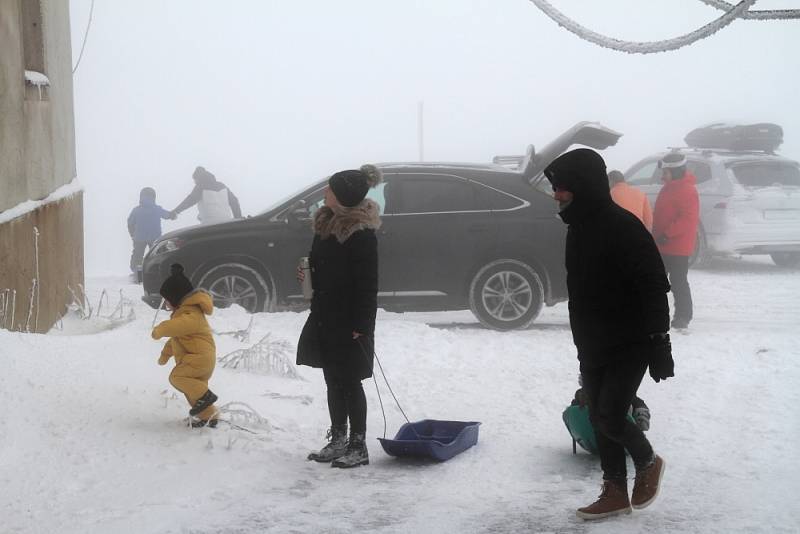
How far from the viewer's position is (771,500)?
5180 mm

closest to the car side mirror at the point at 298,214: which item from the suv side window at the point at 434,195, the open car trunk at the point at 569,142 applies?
the suv side window at the point at 434,195

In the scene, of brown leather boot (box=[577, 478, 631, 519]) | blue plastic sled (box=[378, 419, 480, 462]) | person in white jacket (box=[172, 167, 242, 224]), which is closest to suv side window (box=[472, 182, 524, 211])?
blue plastic sled (box=[378, 419, 480, 462])

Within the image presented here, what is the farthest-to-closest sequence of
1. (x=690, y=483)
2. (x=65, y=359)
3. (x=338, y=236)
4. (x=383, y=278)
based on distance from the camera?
(x=383, y=278) → (x=65, y=359) → (x=338, y=236) → (x=690, y=483)

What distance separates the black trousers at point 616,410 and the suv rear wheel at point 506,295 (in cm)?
612

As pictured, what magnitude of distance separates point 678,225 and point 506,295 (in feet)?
6.44

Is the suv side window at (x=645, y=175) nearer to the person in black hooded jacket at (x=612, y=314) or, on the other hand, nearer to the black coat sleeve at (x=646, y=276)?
the person in black hooded jacket at (x=612, y=314)

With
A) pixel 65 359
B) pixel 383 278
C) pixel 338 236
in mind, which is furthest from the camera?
pixel 383 278

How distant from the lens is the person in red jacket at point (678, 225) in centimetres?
1152

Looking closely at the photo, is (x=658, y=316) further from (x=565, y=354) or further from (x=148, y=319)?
(x=148, y=319)

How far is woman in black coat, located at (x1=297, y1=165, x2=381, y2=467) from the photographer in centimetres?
598

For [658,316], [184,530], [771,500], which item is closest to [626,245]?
[658,316]

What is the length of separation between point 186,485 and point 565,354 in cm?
529

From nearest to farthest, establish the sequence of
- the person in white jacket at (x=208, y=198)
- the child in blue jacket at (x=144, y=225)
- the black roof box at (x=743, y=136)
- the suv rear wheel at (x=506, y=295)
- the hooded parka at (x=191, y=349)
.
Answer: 1. the hooded parka at (x=191, y=349)
2. the suv rear wheel at (x=506, y=295)
3. the person in white jacket at (x=208, y=198)
4. the child in blue jacket at (x=144, y=225)
5. the black roof box at (x=743, y=136)

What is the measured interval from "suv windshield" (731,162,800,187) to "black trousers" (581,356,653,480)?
11.8 metres
